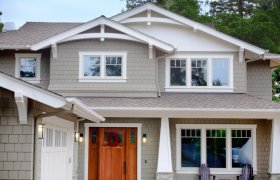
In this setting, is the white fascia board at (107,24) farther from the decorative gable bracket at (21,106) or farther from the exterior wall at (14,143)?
the decorative gable bracket at (21,106)

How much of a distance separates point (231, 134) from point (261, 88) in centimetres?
261

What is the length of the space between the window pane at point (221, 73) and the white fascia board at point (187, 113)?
6.72ft

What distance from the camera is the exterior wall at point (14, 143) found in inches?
330

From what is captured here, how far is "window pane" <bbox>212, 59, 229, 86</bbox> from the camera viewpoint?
17.2m

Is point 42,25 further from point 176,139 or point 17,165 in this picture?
point 17,165

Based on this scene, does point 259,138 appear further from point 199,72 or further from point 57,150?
point 57,150

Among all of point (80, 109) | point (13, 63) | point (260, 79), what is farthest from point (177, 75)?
point (80, 109)

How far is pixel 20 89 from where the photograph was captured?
7938 mm

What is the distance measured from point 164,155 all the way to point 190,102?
5.86ft

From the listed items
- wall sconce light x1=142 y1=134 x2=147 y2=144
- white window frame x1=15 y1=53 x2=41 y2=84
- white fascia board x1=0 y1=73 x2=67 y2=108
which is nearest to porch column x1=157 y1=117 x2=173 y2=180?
wall sconce light x1=142 y1=134 x2=147 y2=144

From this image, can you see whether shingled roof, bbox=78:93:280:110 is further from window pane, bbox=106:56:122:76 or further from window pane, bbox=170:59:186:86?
window pane, bbox=106:56:122:76

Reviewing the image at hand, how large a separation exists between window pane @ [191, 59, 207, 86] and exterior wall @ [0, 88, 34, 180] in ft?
31.5

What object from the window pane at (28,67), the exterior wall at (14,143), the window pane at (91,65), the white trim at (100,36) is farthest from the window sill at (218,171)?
the exterior wall at (14,143)

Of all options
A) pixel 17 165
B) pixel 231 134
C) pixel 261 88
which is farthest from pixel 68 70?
pixel 17 165
